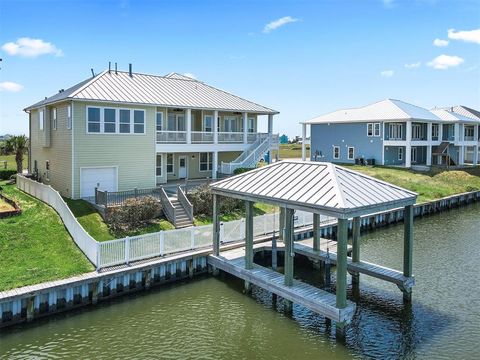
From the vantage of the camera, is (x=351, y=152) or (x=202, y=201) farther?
(x=351, y=152)

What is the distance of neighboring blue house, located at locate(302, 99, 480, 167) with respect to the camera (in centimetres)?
4947

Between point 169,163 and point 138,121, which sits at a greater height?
point 138,121

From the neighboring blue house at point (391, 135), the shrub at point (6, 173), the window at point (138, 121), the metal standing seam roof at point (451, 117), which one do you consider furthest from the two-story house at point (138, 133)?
the metal standing seam roof at point (451, 117)

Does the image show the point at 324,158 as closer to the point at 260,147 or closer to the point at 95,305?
the point at 260,147

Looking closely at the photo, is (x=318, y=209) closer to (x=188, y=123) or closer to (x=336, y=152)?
(x=188, y=123)

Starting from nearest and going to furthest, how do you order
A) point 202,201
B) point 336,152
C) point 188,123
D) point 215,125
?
point 202,201 → point 188,123 → point 215,125 → point 336,152

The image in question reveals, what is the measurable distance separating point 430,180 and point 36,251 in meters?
36.9

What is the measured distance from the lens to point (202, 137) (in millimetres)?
33125

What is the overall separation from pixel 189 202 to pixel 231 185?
6.81 m

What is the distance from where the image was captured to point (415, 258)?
22.1 meters

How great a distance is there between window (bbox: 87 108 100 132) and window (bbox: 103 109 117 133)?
16.4 inches

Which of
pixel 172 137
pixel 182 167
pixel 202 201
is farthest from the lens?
pixel 182 167

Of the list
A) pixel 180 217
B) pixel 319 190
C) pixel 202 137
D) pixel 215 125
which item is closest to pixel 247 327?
pixel 319 190

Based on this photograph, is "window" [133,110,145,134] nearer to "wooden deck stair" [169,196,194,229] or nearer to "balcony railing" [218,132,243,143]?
"wooden deck stair" [169,196,194,229]
